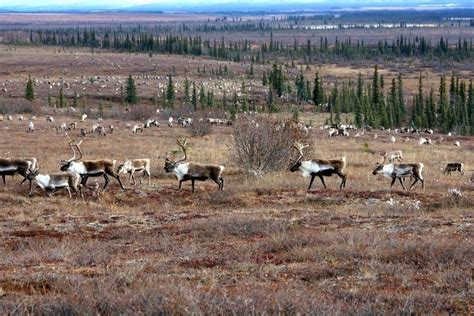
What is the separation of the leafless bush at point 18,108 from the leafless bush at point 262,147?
129 feet

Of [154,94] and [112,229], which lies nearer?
[112,229]

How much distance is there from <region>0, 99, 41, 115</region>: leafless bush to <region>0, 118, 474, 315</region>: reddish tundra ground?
36391 millimetres

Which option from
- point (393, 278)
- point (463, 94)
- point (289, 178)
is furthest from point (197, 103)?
point (393, 278)

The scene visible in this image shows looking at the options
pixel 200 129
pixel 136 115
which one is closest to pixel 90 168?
pixel 200 129

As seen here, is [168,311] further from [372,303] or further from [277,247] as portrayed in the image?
[277,247]

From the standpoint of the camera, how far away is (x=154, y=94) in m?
96.4

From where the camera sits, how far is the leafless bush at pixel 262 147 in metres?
28.0

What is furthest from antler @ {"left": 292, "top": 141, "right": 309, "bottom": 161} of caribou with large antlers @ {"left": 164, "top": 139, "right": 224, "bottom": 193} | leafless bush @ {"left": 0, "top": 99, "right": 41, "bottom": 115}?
leafless bush @ {"left": 0, "top": 99, "right": 41, "bottom": 115}

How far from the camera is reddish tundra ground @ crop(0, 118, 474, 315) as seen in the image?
29.9 ft

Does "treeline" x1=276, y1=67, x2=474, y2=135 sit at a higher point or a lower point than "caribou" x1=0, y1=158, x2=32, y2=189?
lower

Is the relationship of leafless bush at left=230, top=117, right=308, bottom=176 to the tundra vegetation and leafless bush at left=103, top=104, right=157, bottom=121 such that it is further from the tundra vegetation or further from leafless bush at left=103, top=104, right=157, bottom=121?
leafless bush at left=103, top=104, right=157, bottom=121

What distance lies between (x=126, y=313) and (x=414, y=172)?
1897 cm

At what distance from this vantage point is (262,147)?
92.1ft

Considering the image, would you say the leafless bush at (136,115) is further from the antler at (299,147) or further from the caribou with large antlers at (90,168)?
the caribou with large antlers at (90,168)
